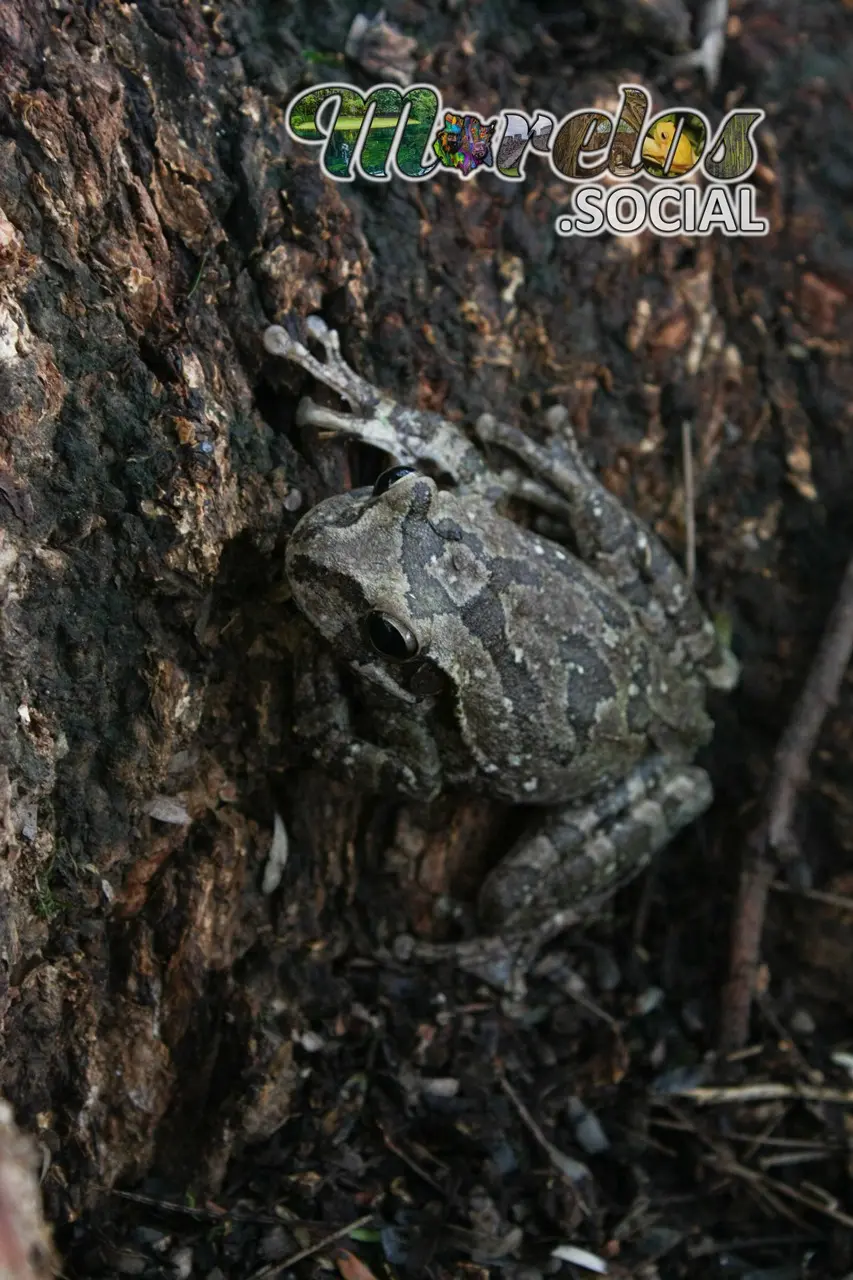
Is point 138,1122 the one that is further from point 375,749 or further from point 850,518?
point 850,518

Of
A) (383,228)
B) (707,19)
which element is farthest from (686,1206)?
(707,19)

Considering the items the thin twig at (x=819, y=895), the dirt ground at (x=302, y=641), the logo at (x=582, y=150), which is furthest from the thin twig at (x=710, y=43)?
the thin twig at (x=819, y=895)

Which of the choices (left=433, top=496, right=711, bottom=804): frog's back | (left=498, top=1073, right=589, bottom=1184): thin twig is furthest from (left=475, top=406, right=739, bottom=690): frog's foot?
(left=498, top=1073, right=589, bottom=1184): thin twig

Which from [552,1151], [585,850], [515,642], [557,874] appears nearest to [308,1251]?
[552,1151]

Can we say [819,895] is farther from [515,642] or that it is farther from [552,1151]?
[515,642]

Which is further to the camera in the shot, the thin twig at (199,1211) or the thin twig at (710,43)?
the thin twig at (710,43)

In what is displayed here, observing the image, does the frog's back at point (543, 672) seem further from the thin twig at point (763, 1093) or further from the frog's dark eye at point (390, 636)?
the thin twig at point (763, 1093)
